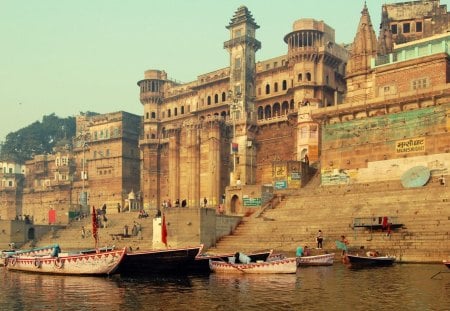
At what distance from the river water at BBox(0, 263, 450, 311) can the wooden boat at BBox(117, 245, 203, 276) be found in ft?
3.15

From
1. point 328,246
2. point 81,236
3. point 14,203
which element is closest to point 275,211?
point 328,246

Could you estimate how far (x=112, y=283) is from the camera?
2231 cm

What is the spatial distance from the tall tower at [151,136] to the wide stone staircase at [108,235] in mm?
14529

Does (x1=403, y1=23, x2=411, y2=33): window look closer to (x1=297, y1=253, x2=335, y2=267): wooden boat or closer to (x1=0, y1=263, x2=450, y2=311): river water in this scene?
(x1=297, y1=253, x2=335, y2=267): wooden boat

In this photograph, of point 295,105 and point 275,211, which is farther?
point 295,105

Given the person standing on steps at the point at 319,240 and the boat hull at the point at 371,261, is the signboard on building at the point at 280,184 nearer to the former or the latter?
the person standing on steps at the point at 319,240

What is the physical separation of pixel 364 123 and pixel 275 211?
1021 cm

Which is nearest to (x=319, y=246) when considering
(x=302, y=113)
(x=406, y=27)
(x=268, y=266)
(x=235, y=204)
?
(x=268, y=266)

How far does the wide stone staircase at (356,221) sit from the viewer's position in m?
28.9

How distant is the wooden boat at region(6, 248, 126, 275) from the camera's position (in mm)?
24859

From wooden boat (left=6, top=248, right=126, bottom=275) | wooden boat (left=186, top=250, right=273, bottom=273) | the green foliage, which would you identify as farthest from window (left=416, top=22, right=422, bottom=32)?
the green foliage

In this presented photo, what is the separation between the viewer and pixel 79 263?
25.6 m

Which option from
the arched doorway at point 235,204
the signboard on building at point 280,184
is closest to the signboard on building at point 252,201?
the arched doorway at point 235,204

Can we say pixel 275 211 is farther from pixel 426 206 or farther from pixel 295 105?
pixel 295 105
